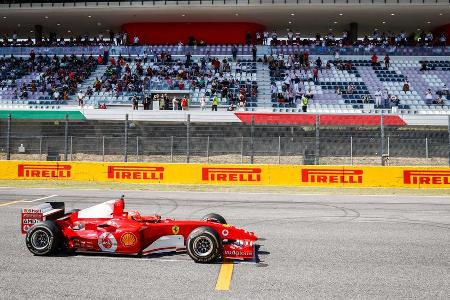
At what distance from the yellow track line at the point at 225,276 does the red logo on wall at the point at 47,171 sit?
539 inches

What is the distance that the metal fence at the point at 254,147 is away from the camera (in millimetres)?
19781

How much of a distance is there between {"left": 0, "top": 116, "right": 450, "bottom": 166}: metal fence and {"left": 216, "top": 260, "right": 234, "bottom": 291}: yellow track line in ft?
38.2

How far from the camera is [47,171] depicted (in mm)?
20312

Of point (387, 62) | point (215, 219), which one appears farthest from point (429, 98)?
point (215, 219)

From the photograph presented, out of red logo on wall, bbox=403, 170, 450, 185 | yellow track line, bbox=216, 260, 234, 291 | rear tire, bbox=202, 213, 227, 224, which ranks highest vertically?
red logo on wall, bbox=403, 170, 450, 185

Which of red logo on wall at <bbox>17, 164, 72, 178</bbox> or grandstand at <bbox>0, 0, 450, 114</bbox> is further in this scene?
grandstand at <bbox>0, 0, 450, 114</bbox>

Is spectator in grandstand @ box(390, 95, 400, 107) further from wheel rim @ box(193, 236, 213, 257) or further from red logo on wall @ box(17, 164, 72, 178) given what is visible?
wheel rim @ box(193, 236, 213, 257)

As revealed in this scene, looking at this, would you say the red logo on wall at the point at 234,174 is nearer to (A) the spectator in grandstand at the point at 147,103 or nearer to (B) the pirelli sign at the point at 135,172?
(B) the pirelli sign at the point at 135,172

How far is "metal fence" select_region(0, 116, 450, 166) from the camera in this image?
779 inches

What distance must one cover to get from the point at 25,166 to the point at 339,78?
2150 centimetres

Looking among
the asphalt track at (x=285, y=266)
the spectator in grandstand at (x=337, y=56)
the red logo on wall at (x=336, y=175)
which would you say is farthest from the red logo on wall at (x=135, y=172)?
the spectator in grandstand at (x=337, y=56)

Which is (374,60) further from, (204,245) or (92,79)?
(204,245)

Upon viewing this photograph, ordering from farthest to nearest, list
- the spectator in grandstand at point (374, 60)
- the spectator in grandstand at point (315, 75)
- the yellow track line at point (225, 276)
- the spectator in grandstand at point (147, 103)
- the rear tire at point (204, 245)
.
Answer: the spectator in grandstand at point (374, 60) < the spectator in grandstand at point (315, 75) < the spectator in grandstand at point (147, 103) < the rear tire at point (204, 245) < the yellow track line at point (225, 276)

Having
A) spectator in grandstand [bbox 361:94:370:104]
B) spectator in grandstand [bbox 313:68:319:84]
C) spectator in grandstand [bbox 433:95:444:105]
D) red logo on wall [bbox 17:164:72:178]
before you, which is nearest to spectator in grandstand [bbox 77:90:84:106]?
red logo on wall [bbox 17:164:72:178]
